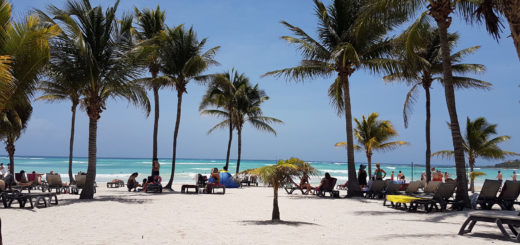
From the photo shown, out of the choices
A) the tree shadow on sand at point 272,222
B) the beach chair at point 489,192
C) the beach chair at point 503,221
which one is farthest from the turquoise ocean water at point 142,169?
the beach chair at point 503,221

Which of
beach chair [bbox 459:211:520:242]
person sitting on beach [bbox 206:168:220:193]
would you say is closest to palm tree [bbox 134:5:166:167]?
person sitting on beach [bbox 206:168:220:193]

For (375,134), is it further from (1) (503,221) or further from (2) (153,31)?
(1) (503,221)

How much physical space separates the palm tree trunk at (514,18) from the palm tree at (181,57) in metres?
13.9

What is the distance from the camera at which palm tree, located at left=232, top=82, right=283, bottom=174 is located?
103 feet

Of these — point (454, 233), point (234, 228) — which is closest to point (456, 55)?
point (454, 233)

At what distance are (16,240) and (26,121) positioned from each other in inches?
878

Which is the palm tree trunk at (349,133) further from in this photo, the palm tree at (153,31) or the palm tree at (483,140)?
the palm tree at (483,140)

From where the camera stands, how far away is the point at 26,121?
85.9 feet

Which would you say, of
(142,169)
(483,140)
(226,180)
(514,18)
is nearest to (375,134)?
(483,140)

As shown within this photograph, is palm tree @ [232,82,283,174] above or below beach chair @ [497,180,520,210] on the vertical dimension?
above

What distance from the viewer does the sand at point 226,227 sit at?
6941mm

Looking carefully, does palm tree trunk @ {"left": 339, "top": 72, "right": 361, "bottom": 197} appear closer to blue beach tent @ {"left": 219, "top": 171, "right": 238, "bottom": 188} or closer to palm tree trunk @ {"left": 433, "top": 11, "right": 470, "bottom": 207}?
palm tree trunk @ {"left": 433, "top": 11, "right": 470, "bottom": 207}

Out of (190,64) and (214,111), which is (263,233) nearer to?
(190,64)

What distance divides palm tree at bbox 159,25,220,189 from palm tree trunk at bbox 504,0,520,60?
13932 mm
